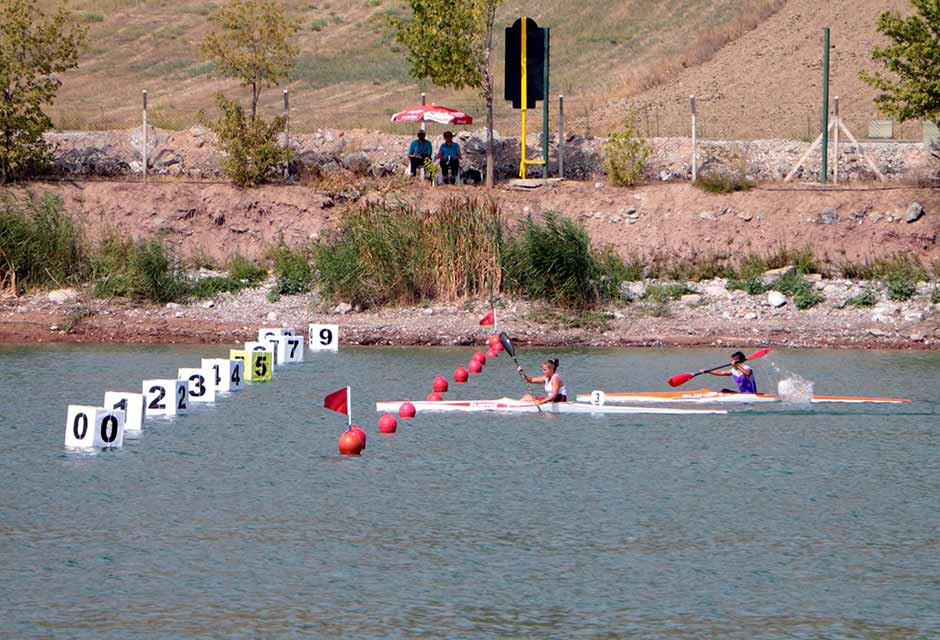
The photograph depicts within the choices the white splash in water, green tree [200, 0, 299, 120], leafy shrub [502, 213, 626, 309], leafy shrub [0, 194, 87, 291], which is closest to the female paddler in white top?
the white splash in water

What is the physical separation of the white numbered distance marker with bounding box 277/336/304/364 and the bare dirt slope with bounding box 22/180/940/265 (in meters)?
7.69

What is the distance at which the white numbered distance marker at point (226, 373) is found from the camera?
2564 centimetres

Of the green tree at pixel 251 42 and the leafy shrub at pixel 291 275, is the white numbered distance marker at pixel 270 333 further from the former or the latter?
the green tree at pixel 251 42

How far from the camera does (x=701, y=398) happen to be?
991 inches

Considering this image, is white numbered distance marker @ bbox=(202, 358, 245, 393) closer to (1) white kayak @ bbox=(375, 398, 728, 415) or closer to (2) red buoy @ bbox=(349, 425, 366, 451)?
(1) white kayak @ bbox=(375, 398, 728, 415)

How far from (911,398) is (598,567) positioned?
37.9 feet

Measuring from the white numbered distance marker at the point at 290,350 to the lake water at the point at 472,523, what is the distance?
115 inches

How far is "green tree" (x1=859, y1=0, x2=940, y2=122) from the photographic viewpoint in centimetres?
3647

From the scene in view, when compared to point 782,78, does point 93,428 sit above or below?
below

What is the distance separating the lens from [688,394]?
989 inches

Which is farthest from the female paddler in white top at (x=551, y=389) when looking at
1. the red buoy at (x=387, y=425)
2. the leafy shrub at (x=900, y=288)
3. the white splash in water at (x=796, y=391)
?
the leafy shrub at (x=900, y=288)

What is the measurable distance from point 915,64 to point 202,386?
67.6 feet

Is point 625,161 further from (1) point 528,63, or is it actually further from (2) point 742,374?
(2) point 742,374

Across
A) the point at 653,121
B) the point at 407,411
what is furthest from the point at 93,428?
the point at 653,121
